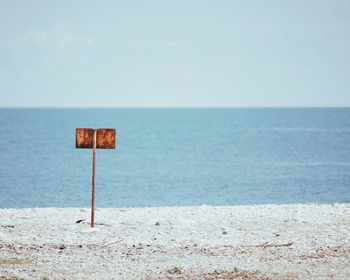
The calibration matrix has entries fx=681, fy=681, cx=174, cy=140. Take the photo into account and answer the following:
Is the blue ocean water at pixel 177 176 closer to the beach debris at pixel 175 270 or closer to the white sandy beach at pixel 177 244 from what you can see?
the white sandy beach at pixel 177 244

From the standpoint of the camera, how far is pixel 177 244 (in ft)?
43.4

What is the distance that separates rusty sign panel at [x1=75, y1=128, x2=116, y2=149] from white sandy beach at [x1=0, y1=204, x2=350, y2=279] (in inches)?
71.0

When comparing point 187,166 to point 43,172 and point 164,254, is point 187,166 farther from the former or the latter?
point 164,254

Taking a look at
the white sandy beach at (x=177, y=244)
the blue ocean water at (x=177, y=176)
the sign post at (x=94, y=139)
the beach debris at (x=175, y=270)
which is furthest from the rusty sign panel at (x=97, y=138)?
the blue ocean water at (x=177, y=176)

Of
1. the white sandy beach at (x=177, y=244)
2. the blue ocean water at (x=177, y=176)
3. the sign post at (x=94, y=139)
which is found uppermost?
the sign post at (x=94, y=139)

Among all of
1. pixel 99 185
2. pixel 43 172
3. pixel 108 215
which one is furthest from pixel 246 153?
pixel 108 215

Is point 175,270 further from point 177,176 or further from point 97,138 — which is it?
point 177,176

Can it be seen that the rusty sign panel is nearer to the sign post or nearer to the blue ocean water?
the sign post

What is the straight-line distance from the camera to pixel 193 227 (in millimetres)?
15258

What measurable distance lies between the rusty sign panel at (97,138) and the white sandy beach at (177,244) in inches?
71.0

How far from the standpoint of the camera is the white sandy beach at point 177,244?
1080 cm

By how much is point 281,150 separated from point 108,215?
52888 millimetres

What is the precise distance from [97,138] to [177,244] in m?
3.38

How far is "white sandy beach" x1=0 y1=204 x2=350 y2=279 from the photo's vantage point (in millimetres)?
10805
